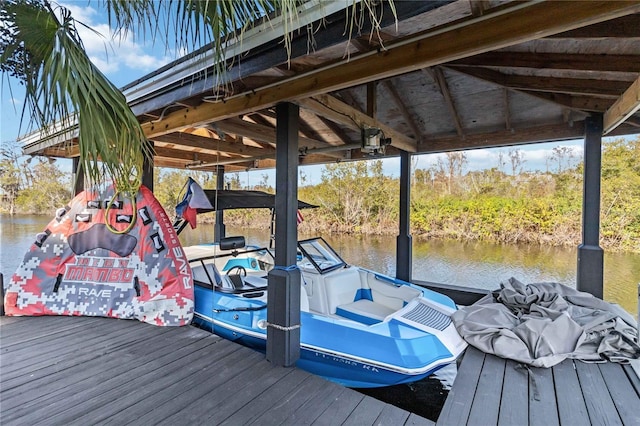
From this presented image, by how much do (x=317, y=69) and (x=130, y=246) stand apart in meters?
2.98

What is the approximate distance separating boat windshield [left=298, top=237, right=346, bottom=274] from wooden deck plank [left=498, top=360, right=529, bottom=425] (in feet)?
6.23

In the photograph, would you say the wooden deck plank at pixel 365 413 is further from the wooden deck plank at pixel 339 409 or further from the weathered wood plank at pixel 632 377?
the weathered wood plank at pixel 632 377

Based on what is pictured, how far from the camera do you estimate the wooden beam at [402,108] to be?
146 inches

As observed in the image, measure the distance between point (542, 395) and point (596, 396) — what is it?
35cm

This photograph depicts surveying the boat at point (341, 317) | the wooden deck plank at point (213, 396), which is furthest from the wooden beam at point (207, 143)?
the wooden deck plank at point (213, 396)

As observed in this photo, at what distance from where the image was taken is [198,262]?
3764mm

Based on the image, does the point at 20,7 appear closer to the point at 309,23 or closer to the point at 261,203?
the point at 309,23

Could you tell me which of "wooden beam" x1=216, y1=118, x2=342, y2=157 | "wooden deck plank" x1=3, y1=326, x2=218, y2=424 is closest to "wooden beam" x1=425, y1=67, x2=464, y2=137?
"wooden beam" x1=216, y1=118, x2=342, y2=157

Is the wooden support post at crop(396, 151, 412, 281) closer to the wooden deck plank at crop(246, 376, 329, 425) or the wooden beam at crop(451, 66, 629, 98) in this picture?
the wooden beam at crop(451, 66, 629, 98)

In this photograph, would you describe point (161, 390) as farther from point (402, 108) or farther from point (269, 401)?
point (402, 108)

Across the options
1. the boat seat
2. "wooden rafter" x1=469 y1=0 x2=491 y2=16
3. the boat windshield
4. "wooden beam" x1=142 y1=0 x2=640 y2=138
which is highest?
"wooden rafter" x1=469 y1=0 x2=491 y2=16

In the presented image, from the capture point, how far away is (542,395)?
2145 mm

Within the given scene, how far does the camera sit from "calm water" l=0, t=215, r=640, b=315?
255 inches

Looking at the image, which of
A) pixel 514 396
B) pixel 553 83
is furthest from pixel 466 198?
pixel 514 396
